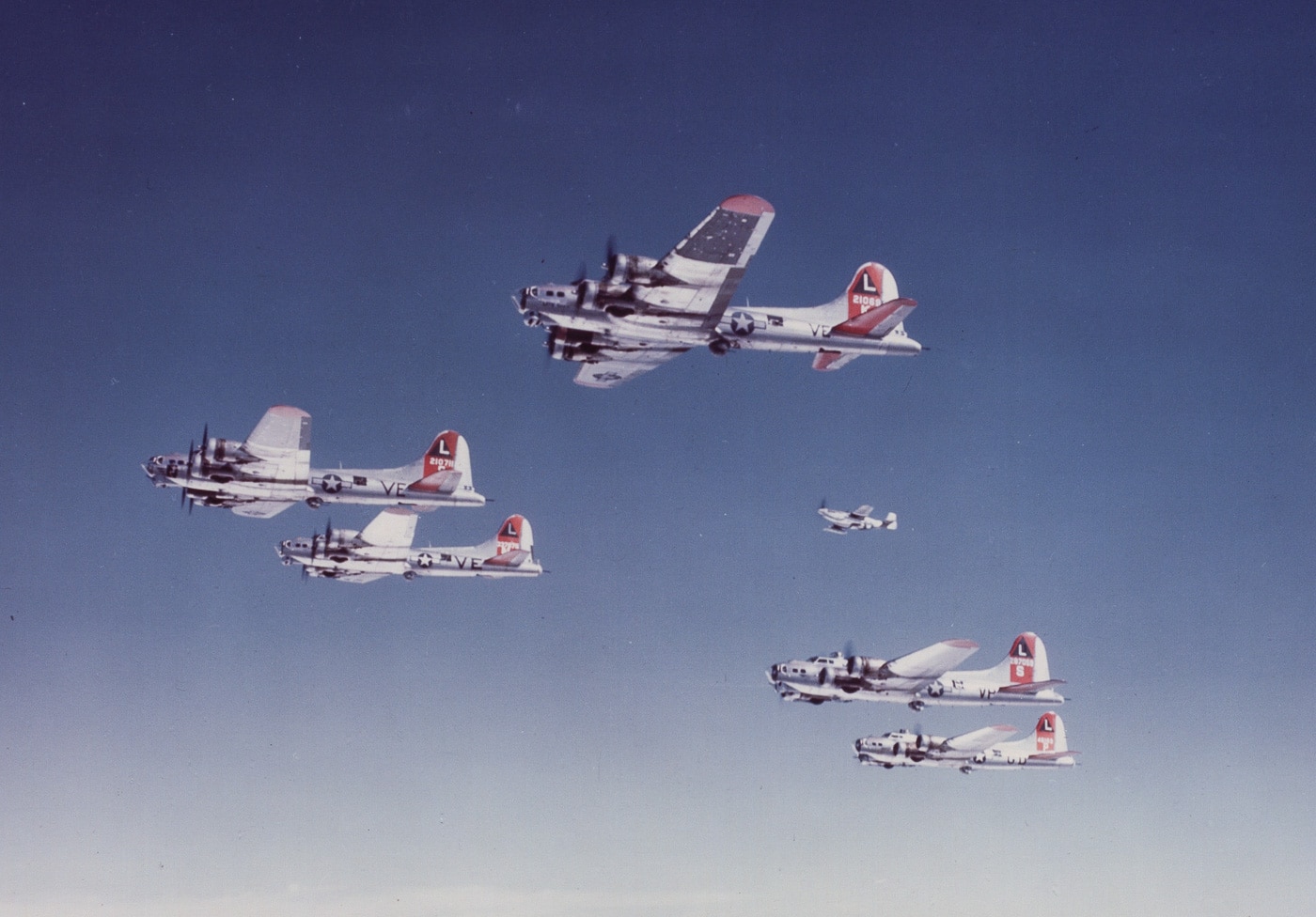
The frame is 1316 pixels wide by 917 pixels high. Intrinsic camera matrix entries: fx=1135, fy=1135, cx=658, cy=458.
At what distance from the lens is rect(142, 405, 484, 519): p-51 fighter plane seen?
47594 millimetres

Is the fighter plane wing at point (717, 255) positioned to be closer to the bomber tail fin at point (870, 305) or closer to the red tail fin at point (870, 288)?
the bomber tail fin at point (870, 305)

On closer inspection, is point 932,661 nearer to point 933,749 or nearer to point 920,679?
point 920,679

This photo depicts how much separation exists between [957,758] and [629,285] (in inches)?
1785

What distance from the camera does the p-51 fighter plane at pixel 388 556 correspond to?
61.2 meters

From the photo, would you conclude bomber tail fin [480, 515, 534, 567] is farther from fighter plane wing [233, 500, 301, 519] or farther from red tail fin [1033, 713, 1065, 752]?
red tail fin [1033, 713, 1065, 752]

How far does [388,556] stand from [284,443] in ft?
50.8

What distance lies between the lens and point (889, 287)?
155 feet

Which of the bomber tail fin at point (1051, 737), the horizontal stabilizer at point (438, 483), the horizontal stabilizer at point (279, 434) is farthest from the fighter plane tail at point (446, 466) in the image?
the bomber tail fin at point (1051, 737)

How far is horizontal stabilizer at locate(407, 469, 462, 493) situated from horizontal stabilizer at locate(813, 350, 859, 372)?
1949 centimetres

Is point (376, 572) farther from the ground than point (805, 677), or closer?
farther from the ground

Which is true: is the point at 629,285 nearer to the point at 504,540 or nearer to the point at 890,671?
the point at 890,671

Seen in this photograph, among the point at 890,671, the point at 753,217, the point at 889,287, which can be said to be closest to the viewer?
the point at 753,217

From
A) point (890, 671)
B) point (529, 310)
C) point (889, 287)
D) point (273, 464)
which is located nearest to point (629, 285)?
point (529, 310)

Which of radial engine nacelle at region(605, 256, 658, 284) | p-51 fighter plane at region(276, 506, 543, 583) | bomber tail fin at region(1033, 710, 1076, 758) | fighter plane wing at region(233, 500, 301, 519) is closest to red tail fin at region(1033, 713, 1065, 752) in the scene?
bomber tail fin at region(1033, 710, 1076, 758)
